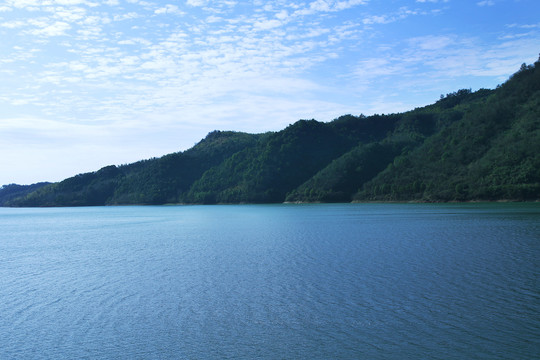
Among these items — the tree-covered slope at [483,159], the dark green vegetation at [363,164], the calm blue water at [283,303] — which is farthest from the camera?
the dark green vegetation at [363,164]

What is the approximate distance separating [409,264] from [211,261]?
9576 millimetres

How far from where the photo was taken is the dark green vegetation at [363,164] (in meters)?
74.1

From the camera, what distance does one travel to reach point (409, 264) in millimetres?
19156

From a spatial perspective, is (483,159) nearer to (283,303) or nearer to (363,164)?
(363,164)

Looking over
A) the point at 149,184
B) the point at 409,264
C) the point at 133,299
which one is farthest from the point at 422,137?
the point at 133,299

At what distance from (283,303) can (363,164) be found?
106 metres

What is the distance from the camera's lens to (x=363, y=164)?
381 feet

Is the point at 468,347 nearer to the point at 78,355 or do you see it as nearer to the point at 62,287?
the point at 78,355

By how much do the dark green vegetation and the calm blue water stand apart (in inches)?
2165

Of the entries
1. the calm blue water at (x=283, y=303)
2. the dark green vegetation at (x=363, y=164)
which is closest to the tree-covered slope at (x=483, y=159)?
the dark green vegetation at (x=363, y=164)

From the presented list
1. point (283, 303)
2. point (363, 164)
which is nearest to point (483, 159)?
point (363, 164)

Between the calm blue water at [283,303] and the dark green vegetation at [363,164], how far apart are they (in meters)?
55.0

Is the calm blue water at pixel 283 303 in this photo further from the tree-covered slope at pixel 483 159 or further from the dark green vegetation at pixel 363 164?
the dark green vegetation at pixel 363 164

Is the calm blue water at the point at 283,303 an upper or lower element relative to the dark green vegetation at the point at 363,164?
lower
